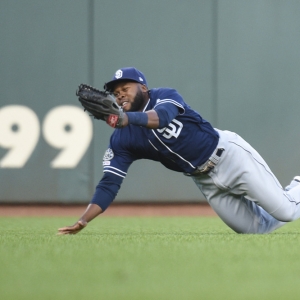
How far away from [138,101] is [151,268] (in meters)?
1.55

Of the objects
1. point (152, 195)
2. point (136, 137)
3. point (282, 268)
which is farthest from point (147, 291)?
→ point (152, 195)

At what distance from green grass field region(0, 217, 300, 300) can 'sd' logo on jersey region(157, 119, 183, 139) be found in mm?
584

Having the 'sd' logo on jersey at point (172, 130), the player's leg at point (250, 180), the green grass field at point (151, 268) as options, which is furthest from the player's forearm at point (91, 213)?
the player's leg at point (250, 180)

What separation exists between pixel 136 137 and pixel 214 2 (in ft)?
12.8

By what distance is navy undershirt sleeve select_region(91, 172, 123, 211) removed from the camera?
4277mm

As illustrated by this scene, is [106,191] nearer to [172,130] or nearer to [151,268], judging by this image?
[172,130]

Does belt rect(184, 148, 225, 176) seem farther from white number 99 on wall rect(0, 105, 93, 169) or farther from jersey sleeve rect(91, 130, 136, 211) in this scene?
white number 99 on wall rect(0, 105, 93, 169)

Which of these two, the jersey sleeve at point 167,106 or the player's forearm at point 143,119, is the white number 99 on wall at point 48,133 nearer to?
the jersey sleeve at point 167,106

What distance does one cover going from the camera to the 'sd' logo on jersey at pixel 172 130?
162 inches

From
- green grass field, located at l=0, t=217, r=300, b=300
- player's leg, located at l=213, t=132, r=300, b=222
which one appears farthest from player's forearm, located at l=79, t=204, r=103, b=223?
player's leg, located at l=213, t=132, r=300, b=222

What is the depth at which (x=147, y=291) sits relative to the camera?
2287 mm

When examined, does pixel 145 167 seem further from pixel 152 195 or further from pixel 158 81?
pixel 158 81

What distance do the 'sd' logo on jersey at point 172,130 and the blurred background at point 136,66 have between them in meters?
3.61

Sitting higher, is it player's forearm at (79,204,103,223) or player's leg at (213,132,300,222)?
player's leg at (213,132,300,222)
